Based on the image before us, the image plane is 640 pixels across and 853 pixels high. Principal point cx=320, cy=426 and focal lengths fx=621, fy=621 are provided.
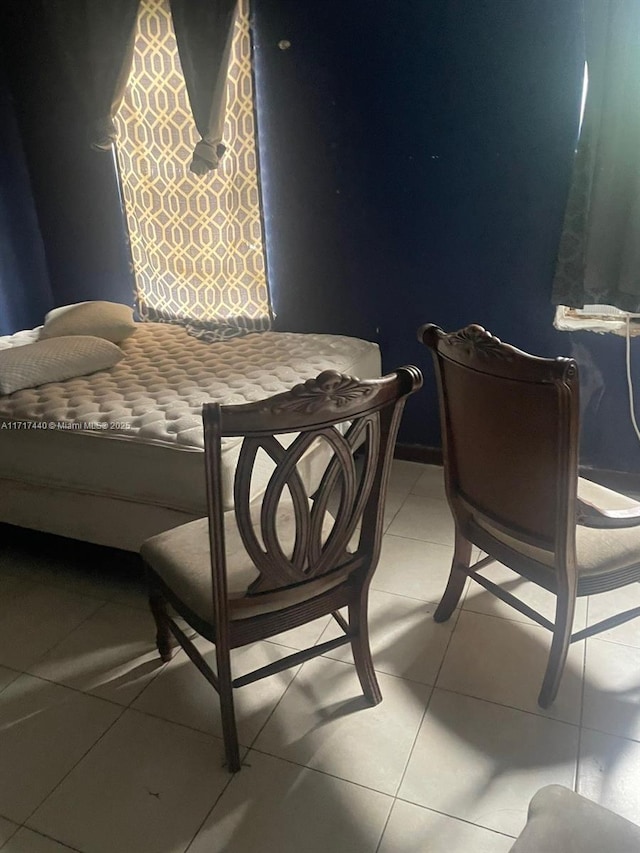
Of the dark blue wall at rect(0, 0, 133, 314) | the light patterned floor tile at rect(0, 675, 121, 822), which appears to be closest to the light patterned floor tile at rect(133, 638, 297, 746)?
the light patterned floor tile at rect(0, 675, 121, 822)

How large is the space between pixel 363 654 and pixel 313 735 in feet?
0.78

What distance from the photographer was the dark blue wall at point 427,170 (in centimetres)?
249

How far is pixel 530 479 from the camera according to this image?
1.51 metres

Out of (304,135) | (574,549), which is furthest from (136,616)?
(304,135)

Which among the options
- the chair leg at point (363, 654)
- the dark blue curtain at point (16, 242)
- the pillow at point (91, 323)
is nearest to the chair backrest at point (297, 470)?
the chair leg at point (363, 654)

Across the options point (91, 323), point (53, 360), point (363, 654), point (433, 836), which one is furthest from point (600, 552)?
point (91, 323)

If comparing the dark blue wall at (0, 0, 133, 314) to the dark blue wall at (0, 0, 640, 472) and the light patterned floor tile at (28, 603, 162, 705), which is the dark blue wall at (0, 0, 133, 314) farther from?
the light patterned floor tile at (28, 603, 162, 705)

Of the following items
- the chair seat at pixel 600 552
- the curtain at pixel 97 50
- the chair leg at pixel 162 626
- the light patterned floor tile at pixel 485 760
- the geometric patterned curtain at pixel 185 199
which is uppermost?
the curtain at pixel 97 50

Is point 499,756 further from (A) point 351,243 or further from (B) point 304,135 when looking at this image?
(B) point 304,135

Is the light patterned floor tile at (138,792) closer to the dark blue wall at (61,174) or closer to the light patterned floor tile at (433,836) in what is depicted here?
the light patterned floor tile at (433,836)

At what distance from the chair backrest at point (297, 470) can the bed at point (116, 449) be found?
1.71ft

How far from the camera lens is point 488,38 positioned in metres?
2.47

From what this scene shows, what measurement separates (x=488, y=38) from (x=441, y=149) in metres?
0.43

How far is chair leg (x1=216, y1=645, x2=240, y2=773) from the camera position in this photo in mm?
1453
